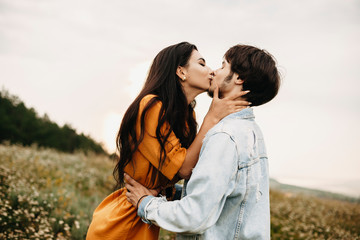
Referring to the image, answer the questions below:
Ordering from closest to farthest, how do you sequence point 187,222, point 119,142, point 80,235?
point 187,222, point 119,142, point 80,235

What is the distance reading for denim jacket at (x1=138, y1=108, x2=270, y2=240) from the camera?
186 centimetres

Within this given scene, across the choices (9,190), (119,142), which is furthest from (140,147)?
(9,190)

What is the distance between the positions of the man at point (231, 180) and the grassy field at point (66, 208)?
3.06m

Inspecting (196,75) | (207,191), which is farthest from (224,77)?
(207,191)

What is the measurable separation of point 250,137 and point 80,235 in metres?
3.88

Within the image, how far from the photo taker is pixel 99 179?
29.5 feet

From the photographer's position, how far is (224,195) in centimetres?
197

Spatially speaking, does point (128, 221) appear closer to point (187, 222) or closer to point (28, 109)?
point (187, 222)

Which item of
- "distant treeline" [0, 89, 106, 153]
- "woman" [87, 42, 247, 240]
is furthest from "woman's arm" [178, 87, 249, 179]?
"distant treeline" [0, 89, 106, 153]

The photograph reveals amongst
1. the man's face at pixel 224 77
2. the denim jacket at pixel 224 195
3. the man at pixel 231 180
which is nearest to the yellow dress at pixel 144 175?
the man at pixel 231 180

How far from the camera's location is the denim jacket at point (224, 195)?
6.10ft

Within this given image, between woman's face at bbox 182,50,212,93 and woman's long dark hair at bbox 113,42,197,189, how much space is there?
0.22 ft

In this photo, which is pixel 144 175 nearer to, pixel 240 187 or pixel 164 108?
pixel 164 108

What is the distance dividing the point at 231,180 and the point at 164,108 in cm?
93
